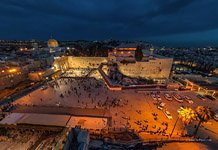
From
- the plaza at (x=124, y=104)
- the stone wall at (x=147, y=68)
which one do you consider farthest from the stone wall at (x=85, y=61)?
the plaza at (x=124, y=104)

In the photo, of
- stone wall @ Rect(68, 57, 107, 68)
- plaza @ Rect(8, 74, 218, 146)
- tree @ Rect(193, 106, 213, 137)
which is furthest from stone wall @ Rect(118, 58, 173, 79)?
tree @ Rect(193, 106, 213, 137)

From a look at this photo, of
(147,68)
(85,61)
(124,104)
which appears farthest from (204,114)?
(85,61)

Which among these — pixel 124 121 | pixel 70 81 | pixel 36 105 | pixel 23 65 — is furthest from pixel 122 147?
pixel 23 65

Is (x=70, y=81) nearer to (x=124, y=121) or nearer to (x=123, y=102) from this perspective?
(x=123, y=102)

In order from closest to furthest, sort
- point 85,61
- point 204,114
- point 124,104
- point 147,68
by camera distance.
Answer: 1. point 204,114
2. point 124,104
3. point 147,68
4. point 85,61

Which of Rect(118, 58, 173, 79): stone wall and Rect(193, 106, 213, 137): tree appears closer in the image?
Rect(193, 106, 213, 137): tree

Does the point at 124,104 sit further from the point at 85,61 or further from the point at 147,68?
the point at 85,61

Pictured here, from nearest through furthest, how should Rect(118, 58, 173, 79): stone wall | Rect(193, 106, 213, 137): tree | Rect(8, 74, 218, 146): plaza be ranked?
1. Rect(193, 106, 213, 137): tree
2. Rect(8, 74, 218, 146): plaza
3. Rect(118, 58, 173, 79): stone wall

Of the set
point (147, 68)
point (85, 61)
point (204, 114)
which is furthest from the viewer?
point (85, 61)

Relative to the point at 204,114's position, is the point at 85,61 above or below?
below

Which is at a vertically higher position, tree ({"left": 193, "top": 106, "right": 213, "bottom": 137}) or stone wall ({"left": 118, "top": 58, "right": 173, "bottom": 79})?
tree ({"left": 193, "top": 106, "right": 213, "bottom": 137})

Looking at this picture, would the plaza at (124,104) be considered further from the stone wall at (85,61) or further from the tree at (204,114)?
the stone wall at (85,61)

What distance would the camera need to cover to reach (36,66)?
133ft

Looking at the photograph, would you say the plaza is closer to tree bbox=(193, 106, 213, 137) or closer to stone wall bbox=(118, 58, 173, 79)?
tree bbox=(193, 106, 213, 137)
